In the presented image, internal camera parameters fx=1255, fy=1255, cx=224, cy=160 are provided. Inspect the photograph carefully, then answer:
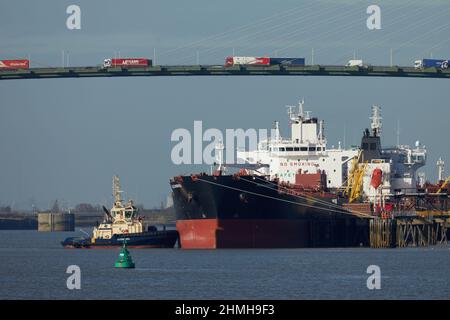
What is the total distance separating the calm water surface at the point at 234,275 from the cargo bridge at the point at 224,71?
25.7 metres

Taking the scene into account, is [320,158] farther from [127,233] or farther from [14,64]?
[14,64]

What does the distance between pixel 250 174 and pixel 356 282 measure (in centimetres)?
2083

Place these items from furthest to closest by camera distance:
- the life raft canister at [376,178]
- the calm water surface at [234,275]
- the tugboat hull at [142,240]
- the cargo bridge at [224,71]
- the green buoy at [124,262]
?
1. the cargo bridge at [224,71]
2. the life raft canister at [376,178]
3. the tugboat hull at [142,240]
4. the green buoy at [124,262]
5. the calm water surface at [234,275]

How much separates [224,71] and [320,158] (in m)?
16.4

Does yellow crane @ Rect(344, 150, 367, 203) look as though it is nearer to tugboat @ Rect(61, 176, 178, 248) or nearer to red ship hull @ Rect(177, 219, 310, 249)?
red ship hull @ Rect(177, 219, 310, 249)

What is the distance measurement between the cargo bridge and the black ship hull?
72.6 ft

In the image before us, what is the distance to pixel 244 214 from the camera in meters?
61.1

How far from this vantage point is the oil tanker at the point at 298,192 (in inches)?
2410

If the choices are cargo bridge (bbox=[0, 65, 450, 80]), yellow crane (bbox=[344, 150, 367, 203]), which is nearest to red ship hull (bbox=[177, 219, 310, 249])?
yellow crane (bbox=[344, 150, 367, 203])

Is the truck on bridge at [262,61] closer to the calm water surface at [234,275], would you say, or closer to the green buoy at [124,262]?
the calm water surface at [234,275]

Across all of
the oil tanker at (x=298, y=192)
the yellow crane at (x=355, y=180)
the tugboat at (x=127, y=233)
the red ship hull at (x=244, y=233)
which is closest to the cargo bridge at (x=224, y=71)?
the oil tanker at (x=298, y=192)

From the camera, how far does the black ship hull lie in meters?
61.1

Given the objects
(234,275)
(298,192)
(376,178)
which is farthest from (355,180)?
(234,275)

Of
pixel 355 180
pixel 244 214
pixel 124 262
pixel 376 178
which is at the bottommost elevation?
pixel 124 262
